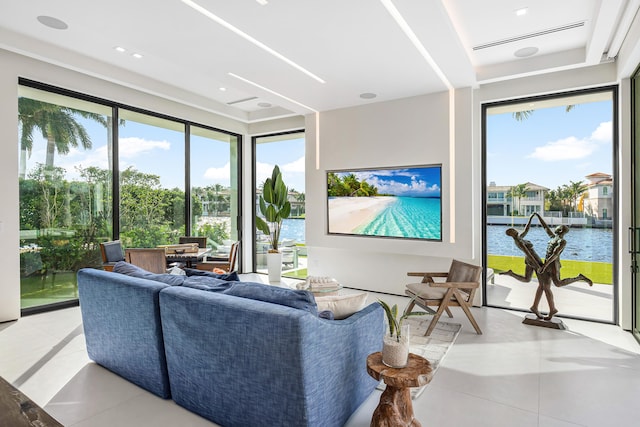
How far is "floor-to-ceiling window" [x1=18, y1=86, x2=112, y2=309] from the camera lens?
423 cm

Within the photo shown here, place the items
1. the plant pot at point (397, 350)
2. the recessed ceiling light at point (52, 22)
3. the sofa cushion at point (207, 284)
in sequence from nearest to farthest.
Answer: the plant pot at point (397, 350), the sofa cushion at point (207, 284), the recessed ceiling light at point (52, 22)

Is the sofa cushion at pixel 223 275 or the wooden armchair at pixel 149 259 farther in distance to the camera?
the wooden armchair at pixel 149 259

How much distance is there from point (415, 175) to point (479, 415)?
3199mm

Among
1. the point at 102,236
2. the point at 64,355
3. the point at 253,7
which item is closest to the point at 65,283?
the point at 102,236

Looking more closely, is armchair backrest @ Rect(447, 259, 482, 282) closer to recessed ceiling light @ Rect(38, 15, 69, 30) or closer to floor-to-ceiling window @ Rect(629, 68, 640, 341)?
floor-to-ceiling window @ Rect(629, 68, 640, 341)

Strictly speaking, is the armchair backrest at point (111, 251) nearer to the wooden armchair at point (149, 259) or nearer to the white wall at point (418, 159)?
the wooden armchair at point (149, 259)

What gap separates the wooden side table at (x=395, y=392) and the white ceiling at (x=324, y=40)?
8.22 feet

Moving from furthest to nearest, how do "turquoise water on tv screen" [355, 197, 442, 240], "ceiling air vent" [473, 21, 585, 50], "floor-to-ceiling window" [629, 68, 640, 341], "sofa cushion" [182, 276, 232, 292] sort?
1. "turquoise water on tv screen" [355, 197, 442, 240]
2. "floor-to-ceiling window" [629, 68, 640, 341]
3. "ceiling air vent" [473, 21, 585, 50]
4. "sofa cushion" [182, 276, 232, 292]

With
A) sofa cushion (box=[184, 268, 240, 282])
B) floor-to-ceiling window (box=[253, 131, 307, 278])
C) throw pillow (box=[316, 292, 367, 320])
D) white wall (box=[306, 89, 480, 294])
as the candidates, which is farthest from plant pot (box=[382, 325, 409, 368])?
floor-to-ceiling window (box=[253, 131, 307, 278])

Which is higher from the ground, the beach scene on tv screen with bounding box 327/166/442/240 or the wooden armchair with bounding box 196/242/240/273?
the beach scene on tv screen with bounding box 327/166/442/240

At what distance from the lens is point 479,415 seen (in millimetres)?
2229

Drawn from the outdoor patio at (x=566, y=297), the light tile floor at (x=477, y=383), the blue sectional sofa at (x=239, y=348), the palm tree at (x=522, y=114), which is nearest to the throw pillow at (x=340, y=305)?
the blue sectional sofa at (x=239, y=348)

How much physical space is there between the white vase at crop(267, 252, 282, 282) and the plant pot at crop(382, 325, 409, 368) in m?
4.41

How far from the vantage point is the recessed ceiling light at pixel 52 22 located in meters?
3.23
